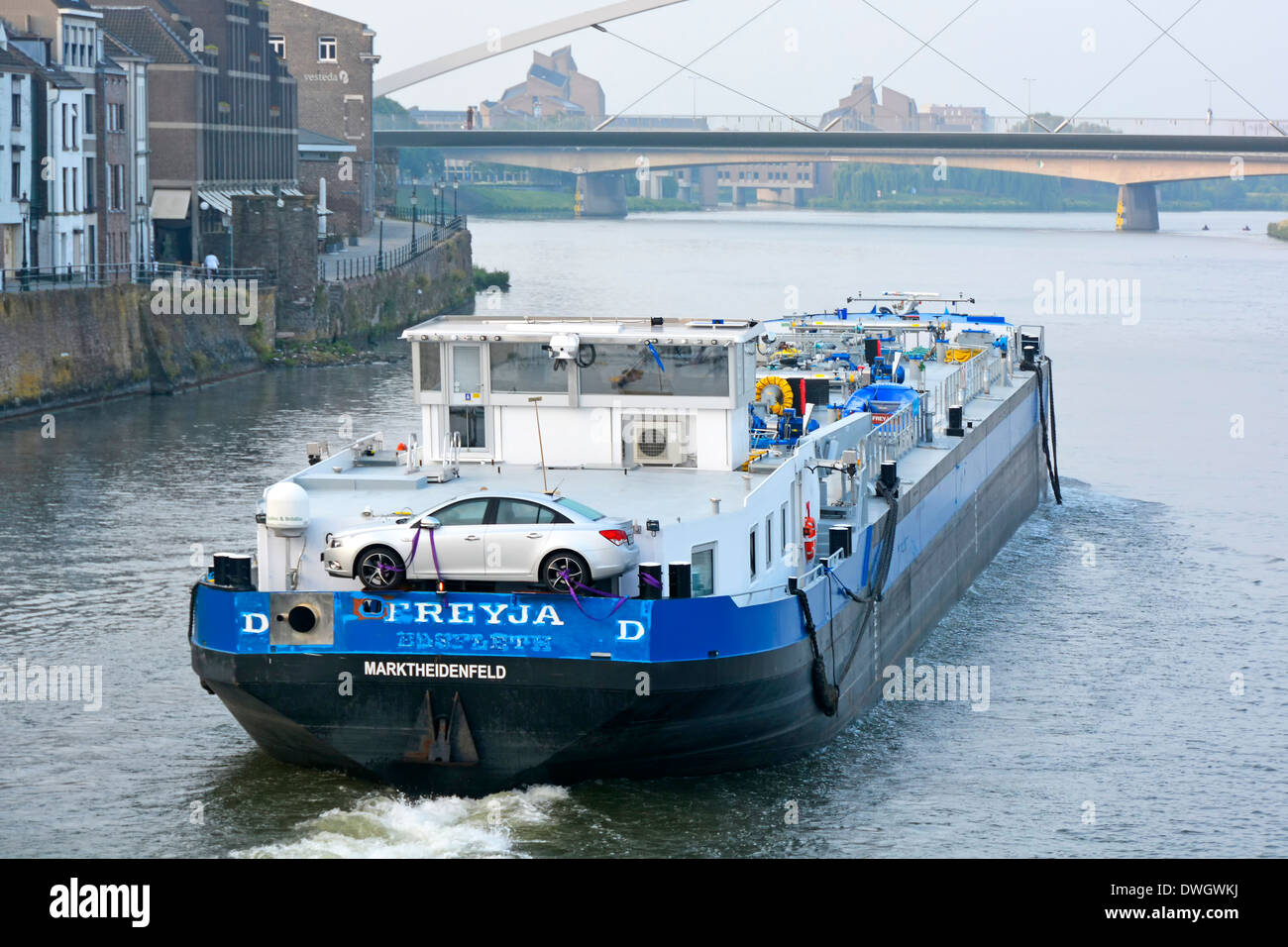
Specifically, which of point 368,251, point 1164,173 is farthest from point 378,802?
point 1164,173

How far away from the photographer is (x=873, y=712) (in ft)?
78.6

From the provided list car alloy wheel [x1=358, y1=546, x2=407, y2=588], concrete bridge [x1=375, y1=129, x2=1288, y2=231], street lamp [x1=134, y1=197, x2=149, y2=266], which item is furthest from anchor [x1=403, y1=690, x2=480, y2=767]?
concrete bridge [x1=375, y1=129, x2=1288, y2=231]

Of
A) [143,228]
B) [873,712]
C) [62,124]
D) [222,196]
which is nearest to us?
[873,712]

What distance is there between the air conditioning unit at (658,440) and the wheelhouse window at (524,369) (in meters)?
1.02

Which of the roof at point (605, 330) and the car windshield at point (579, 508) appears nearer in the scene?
the car windshield at point (579, 508)

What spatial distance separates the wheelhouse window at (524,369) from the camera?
73.3 feet

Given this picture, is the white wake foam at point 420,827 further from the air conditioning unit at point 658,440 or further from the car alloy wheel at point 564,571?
the air conditioning unit at point 658,440

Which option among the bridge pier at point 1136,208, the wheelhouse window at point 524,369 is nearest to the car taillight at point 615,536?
the wheelhouse window at point 524,369

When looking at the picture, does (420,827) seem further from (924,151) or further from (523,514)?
(924,151)

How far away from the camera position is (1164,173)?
118750mm

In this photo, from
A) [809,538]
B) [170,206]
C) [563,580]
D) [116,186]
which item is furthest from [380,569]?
[170,206]

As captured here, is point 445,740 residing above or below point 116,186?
below

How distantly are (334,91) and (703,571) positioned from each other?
80.3 m

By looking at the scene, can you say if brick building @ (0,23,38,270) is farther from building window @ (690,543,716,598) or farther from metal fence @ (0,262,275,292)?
building window @ (690,543,716,598)
